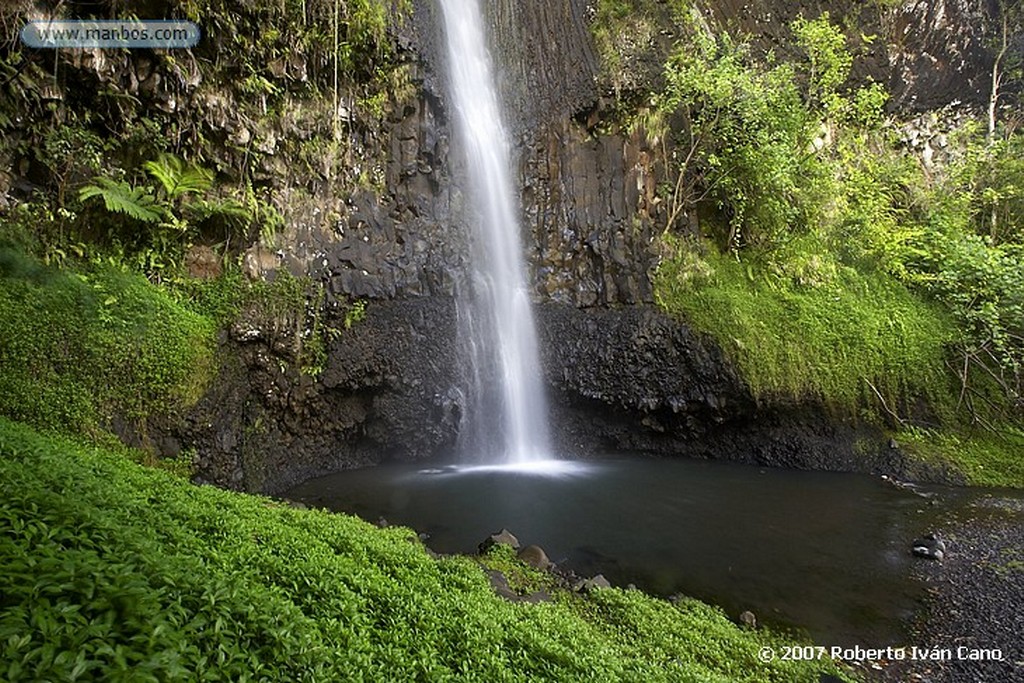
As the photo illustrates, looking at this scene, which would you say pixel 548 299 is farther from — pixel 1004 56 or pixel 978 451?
pixel 1004 56

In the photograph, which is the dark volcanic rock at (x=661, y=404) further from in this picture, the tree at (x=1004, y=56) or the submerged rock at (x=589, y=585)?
the tree at (x=1004, y=56)

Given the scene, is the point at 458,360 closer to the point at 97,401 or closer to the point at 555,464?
the point at 555,464

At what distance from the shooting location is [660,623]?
466 centimetres

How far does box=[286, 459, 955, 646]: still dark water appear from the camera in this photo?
5.93 metres

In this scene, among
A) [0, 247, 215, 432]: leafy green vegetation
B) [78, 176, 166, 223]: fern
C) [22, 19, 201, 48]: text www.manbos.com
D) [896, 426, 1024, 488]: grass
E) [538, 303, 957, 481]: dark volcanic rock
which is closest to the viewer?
[0, 247, 215, 432]: leafy green vegetation

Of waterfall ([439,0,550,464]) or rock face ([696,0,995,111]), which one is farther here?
rock face ([696,0,995,111])

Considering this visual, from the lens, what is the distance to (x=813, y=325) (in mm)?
12555

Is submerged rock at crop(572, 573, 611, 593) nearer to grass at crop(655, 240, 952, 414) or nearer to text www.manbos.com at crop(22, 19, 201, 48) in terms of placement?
grass at crop(655, 240, 952, 414)

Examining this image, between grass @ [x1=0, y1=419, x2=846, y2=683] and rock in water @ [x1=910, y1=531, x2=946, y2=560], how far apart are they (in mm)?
3657

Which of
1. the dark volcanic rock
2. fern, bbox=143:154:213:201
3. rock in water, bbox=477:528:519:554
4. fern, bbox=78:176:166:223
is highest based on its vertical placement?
fern, bbox=143:154:213:201

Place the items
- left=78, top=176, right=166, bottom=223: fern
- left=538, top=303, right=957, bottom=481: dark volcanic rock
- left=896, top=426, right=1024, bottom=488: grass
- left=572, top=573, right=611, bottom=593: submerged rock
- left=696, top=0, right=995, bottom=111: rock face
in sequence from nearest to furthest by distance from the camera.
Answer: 1. left=572, top=573, right=611, bottom=593: submerged rock
2. left=78, top=176, right=166, bottom=223: fern
3. left=896, top=426, right=1024, bottom=488: grass
4. left=538, top=303, right=957, bottom=481: dark volcanic rock
5. left=696, top=0, right=995, bottom=111: rock face

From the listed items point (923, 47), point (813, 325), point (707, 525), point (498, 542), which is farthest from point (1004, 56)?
point (498, 542)

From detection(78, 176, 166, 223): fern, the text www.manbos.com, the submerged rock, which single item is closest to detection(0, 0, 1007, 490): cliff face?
the text www.manbos.com

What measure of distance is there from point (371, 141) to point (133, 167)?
441 centimetres
